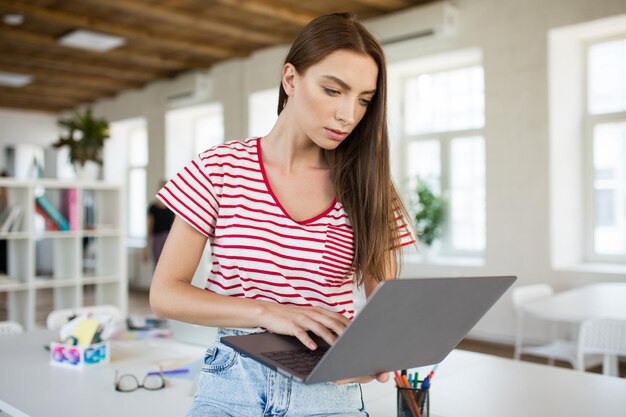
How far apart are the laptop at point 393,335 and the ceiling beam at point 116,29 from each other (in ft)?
19.7

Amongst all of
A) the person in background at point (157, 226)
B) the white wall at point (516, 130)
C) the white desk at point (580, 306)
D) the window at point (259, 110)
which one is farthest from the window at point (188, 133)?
the white desk at point (580, 306)

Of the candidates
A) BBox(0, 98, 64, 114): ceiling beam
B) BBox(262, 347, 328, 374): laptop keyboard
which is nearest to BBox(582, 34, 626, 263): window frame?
BBox(262, 347, 328, 374): laptop keyboard

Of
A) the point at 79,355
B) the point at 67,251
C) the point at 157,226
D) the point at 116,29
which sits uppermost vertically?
the point at 116,29

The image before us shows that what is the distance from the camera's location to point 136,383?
5.54 feet

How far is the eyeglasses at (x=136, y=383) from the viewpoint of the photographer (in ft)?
5.47

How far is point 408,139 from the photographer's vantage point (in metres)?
7.02

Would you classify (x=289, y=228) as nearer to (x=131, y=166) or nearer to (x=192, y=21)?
(x=192, y=21)

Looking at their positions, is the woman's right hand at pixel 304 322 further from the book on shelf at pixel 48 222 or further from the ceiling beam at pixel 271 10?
the ceiling beam at pixel 271 10

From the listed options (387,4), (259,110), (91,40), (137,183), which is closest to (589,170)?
(387,4)

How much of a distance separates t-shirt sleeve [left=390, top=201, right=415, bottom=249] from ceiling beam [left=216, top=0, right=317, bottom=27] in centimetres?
502

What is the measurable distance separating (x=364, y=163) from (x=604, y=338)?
2.00 metres

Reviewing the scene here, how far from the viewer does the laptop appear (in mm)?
885

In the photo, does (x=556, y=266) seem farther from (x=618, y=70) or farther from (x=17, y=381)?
(x=17, y=381)

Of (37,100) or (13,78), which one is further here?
(37,100)
